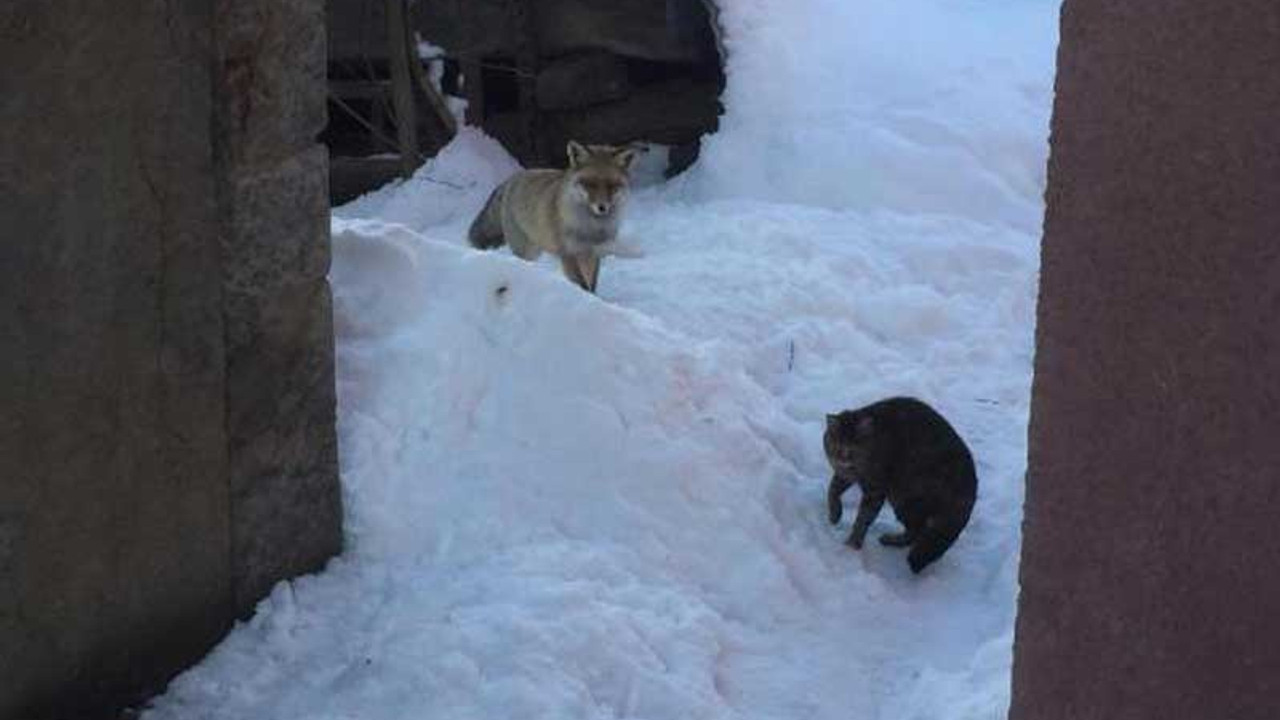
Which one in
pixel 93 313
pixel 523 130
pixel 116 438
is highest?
pixel 93 313

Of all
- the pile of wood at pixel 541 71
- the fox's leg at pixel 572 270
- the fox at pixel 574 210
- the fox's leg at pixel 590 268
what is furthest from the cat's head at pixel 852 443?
the pile of wood at pixel 541 71

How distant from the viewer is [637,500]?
5.86 metres

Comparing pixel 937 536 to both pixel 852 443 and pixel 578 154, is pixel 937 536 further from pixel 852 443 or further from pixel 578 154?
pixel 578 154

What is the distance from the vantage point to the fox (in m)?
9.31

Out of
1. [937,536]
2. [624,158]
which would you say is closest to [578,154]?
[624,158]

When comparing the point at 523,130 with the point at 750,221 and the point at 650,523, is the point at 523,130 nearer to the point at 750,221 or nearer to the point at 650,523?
the point at 750,221

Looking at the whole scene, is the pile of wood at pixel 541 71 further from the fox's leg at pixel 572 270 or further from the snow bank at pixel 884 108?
the fox's leg at pixel 572 270

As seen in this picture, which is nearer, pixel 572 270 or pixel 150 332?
pixel 150 332

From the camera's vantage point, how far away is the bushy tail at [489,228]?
33.6 feet

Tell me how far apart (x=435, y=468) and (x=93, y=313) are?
1633 mm

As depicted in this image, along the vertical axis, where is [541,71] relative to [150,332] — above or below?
below

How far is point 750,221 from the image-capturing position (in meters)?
9.92

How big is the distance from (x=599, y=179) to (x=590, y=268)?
1.57ft

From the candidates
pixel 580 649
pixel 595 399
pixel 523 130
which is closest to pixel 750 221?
pixel 523 130
